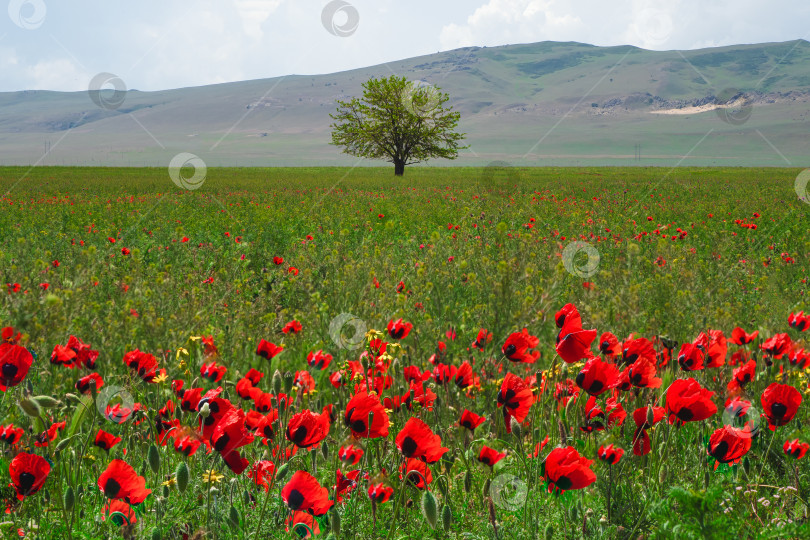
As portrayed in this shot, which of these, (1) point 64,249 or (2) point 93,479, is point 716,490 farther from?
(1) point 64,249

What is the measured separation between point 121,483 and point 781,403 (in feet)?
6.39

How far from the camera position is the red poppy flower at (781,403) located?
70.6 inches

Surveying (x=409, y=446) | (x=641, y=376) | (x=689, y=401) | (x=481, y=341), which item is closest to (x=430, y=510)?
(x=409, y=446)

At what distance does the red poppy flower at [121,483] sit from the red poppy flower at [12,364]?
0.47 meters

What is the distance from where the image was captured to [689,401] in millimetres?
1629

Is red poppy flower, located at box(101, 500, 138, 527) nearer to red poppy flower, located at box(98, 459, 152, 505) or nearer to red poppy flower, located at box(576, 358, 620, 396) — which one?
red poppy flower, located at box(98, 459, 152, 505)

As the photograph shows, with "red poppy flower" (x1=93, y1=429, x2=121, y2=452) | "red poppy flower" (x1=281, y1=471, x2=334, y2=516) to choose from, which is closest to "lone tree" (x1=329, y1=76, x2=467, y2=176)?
"red poppy flower" (x1=93, y1=429, x2=121, y2=452)

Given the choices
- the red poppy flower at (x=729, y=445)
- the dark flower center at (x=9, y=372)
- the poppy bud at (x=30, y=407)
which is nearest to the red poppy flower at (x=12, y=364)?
the dark flower center at (x=9, y=372)

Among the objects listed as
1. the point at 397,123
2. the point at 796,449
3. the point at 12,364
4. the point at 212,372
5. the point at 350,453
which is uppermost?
the point at 397,123

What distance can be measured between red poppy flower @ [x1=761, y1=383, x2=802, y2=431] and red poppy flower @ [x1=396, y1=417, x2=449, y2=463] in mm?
1110

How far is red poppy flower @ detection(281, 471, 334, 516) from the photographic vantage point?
141 cm

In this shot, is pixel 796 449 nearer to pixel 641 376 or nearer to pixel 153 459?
pixel 641 376

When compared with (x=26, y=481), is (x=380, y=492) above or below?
below

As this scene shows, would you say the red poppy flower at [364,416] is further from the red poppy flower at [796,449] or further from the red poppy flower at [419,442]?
the red poppy flower at [796,449]
